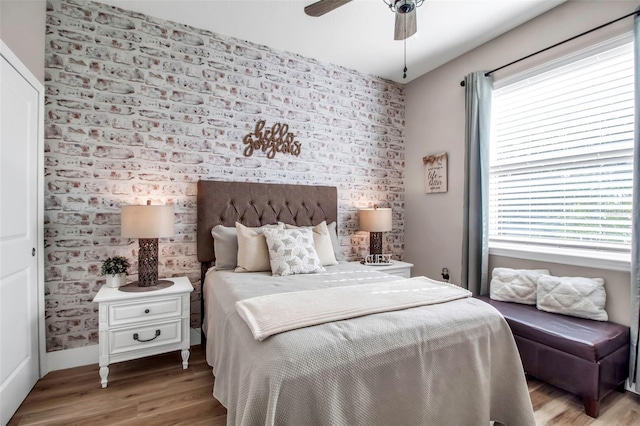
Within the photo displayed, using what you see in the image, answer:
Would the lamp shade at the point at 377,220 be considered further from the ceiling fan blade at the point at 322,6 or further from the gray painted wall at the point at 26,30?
the gray painted wall at the point at 26,30

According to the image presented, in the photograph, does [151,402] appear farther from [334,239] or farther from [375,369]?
[334,239]

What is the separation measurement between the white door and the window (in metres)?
3.68

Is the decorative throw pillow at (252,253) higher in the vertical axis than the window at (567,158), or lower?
lower

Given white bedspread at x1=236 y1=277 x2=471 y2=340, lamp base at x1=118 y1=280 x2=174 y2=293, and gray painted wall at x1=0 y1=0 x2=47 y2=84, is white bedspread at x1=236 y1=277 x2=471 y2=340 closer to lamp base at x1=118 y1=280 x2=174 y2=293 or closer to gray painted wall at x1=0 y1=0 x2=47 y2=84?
lamp base at x1=118 y1=280 x2=174 y2=293

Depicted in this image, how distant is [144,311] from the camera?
2.19m

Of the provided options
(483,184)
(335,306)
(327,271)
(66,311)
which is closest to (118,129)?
(66,311)

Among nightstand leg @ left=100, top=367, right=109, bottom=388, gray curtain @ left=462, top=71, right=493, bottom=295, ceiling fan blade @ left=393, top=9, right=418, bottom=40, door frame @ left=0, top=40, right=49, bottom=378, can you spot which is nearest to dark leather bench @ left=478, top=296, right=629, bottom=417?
gray curtain @ left=462, top=71, right=493, bottom=295

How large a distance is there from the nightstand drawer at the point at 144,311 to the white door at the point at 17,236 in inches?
19.8

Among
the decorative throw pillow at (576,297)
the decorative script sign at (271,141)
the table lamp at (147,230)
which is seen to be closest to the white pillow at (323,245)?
the decorative script sign at (271,141)

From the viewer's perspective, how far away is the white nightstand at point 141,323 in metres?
2.08

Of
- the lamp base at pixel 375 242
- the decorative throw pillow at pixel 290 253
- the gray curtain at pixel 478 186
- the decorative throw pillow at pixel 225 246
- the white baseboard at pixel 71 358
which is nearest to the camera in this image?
the white baseboard at pixel 71 358

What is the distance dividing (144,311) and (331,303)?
4.72 ft

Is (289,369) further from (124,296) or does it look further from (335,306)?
(124,296)

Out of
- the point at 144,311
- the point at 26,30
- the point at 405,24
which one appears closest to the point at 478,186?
the point at 405,24
